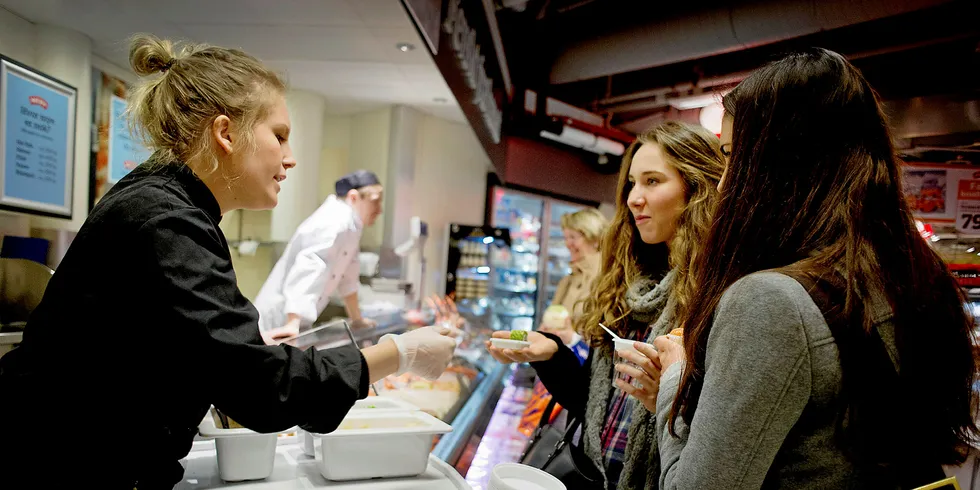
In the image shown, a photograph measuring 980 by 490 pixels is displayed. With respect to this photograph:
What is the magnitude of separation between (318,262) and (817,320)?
2997 millimetres

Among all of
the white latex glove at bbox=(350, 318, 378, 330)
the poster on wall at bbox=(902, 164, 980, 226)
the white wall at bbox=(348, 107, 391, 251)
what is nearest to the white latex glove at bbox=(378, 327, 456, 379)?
the white latex glove at bbox=(350, 318, 378, 330)

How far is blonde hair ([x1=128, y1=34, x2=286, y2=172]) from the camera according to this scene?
3.96 feet

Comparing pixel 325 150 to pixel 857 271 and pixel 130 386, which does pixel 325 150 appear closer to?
pixel 130 386

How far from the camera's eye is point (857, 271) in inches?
31.3

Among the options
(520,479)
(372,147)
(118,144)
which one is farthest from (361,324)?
(372,147)

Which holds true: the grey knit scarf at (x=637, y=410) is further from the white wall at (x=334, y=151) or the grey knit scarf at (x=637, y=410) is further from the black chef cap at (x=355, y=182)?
the white wall at (x=334, y=151)

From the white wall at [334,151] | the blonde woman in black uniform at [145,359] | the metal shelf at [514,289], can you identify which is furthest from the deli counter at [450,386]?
the metal shelf at [514,289]

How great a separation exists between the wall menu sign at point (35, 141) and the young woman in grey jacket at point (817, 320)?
2044mm

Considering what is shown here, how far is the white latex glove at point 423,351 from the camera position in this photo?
54.4 inches

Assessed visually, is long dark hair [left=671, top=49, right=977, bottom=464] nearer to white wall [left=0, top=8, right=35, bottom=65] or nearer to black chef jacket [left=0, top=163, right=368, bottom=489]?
black chef jacket [left=0, top=163, right=368, bottom=489]

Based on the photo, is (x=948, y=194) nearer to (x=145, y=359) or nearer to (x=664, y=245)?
(x=664, y=245)

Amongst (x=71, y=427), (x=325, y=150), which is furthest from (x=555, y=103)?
(x=71, y=427)

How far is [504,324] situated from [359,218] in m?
4.60

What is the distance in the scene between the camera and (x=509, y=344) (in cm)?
172
